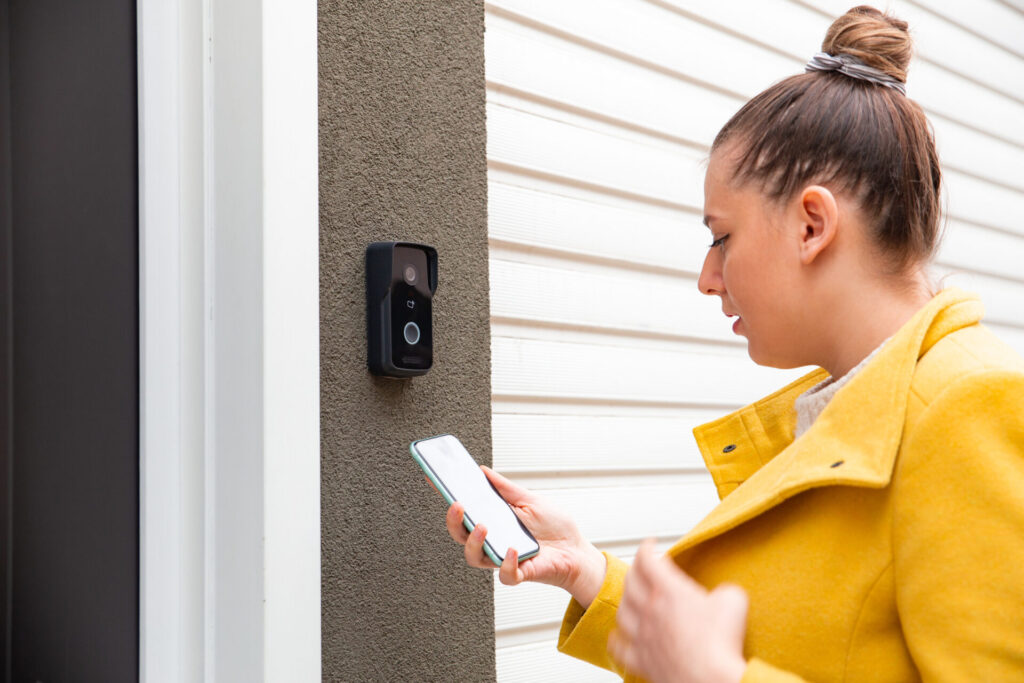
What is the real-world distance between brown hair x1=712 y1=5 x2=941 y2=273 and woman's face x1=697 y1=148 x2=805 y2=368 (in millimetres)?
33

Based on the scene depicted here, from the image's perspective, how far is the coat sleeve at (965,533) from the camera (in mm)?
935

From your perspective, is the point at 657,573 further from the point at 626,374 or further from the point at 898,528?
A: the point at 626,374

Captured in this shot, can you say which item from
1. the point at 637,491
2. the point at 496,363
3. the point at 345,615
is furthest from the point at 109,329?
the point at 637,491

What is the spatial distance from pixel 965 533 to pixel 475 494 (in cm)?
A: 79

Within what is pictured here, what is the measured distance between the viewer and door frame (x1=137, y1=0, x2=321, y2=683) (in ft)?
4.91

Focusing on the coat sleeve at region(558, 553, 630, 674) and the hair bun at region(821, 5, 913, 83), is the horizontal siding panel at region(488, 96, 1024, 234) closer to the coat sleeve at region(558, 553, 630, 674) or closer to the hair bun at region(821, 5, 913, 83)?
the hair bun at region(821, 5, 913, 83)

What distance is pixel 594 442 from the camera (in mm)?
2268

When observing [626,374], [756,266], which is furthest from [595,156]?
[756,266]

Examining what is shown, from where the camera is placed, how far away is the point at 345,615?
160 cm

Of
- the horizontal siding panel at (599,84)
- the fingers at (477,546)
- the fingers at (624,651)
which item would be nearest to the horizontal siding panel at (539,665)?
the fingers at (477,546)

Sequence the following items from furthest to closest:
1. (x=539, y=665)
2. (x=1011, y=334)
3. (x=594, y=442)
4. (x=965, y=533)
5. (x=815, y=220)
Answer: (x=1011, y=334)
(x=594, y=442)
(x=539, y=665)
(x=815, y=220)
(x=965, y=533)

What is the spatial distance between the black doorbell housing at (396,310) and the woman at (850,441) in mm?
335

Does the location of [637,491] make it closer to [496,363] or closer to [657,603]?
[496,363]

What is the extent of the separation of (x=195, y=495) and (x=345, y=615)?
32cm
